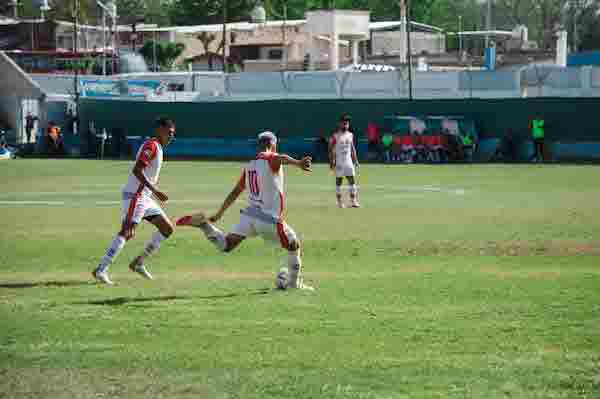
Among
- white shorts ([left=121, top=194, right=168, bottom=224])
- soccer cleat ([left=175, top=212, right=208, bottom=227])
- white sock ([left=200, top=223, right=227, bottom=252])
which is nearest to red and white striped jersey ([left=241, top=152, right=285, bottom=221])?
white sock ([left=200, top=223, right=227, bottom=252])

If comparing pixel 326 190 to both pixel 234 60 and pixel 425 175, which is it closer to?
pixel 425 175

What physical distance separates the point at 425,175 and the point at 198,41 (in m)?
67.9

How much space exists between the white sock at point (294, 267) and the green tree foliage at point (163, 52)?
263ft

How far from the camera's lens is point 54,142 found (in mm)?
52250

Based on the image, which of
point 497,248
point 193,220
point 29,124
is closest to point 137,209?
point 193,220

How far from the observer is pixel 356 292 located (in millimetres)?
13461

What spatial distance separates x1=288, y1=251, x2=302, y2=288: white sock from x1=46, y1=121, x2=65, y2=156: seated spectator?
1596 inches

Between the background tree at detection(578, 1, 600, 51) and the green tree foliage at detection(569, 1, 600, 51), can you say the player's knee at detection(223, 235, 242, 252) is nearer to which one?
the green tree foliage at detection(569, 1, 600, 51)

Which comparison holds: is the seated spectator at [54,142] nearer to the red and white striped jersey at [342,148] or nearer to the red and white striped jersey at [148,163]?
the red and white striped jersey at [342,148]

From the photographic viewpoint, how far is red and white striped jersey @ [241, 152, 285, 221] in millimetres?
13156

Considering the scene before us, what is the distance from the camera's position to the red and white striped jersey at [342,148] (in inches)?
1051

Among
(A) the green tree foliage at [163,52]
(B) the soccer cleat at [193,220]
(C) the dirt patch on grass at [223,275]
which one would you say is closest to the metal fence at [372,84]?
(A) the green tree foliage at [163,52]

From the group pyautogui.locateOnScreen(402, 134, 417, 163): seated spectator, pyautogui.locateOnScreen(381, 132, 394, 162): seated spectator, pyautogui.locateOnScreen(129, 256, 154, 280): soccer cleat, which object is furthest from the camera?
pyautogui.locateOnScreen(381, 132, 394, 162): seated spectator

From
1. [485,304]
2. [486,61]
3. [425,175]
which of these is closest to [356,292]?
[485,304]
